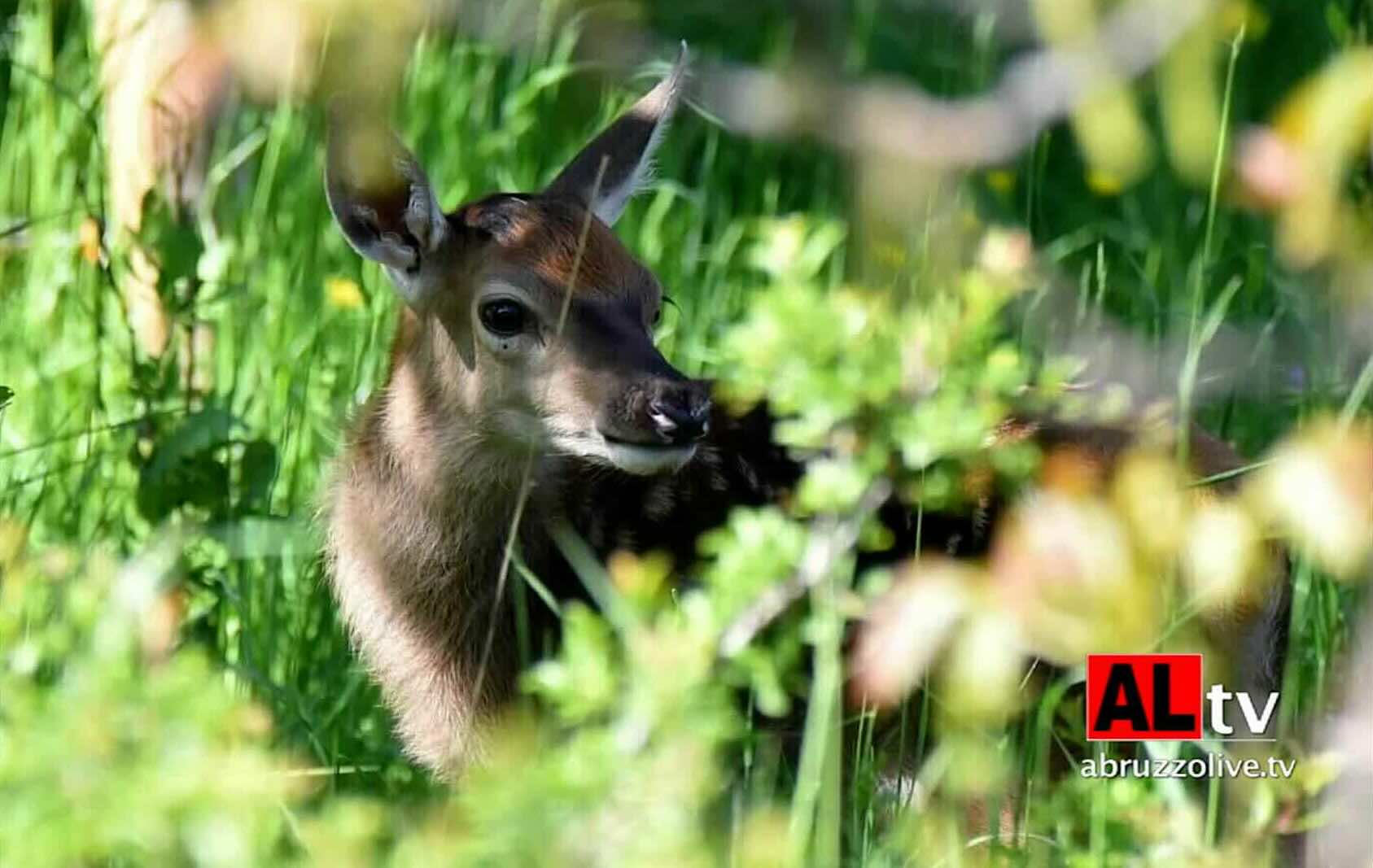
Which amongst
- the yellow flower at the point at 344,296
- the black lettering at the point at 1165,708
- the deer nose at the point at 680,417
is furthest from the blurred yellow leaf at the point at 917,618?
the yellow flower at the point at 344,296

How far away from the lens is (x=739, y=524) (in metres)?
2.76

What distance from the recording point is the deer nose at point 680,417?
4273 mm

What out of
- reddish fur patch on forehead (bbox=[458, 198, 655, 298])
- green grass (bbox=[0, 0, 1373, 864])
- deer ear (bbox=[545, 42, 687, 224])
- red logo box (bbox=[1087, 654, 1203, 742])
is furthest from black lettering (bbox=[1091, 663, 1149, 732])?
deer ear (bbox=[545, 42, 687, 224])

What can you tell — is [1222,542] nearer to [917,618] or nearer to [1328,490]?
[1328,490]

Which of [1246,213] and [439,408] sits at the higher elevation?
[1246,213]

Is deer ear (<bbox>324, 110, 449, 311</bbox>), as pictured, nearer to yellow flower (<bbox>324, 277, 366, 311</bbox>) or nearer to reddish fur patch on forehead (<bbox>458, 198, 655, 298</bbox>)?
reddish fur patch on forehead (<bbox>458, 198, 655, 298</bbox>)

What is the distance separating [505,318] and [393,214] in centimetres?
34

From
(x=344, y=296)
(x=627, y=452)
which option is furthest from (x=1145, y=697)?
(x=344, y=296)

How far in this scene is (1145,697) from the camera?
142 inches

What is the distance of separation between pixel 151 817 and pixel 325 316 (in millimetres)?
3473

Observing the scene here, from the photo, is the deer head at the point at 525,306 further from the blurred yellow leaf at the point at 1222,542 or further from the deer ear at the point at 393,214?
the blurred yellow leaf at the point at 1222,542

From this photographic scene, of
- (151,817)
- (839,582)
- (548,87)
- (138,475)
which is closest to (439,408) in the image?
(138,475)

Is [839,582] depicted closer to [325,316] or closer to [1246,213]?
[325,316]

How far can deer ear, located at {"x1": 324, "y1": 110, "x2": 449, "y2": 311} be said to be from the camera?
4691mm
